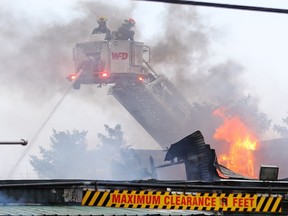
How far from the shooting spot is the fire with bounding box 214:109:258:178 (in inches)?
1631

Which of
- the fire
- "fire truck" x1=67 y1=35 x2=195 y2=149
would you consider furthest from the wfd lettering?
the fire

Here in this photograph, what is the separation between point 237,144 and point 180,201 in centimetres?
3172

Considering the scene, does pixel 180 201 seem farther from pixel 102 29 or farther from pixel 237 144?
pixel 237 144

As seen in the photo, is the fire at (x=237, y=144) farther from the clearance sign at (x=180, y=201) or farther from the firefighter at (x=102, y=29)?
the clearance sign at (x=180, y=201)

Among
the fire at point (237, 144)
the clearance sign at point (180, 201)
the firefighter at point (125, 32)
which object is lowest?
Result: the clearance sign at point (180, 201)

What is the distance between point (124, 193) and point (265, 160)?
105 ft

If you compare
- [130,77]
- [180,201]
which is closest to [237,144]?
[130,77]

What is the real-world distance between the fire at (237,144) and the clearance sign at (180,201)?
2897 centimetres

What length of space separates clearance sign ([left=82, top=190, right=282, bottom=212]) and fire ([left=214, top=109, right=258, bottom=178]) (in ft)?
95.1

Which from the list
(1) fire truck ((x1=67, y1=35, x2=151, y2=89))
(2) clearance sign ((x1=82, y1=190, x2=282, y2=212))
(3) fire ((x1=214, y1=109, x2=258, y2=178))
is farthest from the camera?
(3) fire ((x1=214, y1=109, x2=258, y2=178))

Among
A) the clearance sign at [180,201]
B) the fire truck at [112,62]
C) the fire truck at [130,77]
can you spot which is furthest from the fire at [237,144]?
the clearance sign at [180,201]

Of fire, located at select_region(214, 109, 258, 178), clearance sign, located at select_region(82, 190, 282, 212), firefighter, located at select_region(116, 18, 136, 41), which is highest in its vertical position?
firefighter, located at select_region(116, 18, 136, 41)

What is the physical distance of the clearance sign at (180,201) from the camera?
11.8m

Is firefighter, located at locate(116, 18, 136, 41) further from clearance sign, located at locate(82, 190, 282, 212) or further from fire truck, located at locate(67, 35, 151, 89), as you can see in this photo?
clearance sign, located at locate(82, 190, 282, 212)
